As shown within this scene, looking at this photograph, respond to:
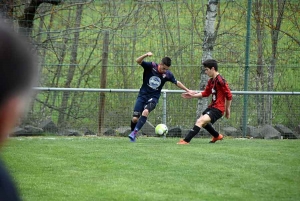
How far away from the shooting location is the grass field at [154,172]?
5.45 meters

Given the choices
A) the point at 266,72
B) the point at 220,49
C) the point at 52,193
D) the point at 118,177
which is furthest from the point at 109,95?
the point at 52,193

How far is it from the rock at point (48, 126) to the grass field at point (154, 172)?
3.25 meters

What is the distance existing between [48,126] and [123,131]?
1.62 meters

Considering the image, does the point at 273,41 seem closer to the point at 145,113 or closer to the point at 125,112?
the point at 125,112

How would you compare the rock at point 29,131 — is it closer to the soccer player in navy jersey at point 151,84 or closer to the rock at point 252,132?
the soccer player in navy jersey at point 151,84

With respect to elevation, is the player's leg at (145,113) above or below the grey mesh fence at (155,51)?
below

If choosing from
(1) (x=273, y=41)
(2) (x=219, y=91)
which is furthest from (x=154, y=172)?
(1) (x=273, y=41)

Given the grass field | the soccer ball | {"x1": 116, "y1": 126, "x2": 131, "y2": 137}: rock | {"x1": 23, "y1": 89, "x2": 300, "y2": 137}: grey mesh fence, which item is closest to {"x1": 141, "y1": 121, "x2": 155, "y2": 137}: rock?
{"x1": 23, "y1": 89, "x2": 300, "y2": 137}: grey mesh fence

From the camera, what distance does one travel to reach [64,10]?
599 inches

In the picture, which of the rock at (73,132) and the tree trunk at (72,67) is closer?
the rock at (73,132)

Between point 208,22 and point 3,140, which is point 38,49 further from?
point 3,140

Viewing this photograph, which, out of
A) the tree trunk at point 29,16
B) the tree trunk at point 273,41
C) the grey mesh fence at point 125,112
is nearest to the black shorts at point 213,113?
the grey mesh fence at point 125,112

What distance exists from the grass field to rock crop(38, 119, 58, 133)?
325 centimetres

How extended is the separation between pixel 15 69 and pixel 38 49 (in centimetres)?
1372
